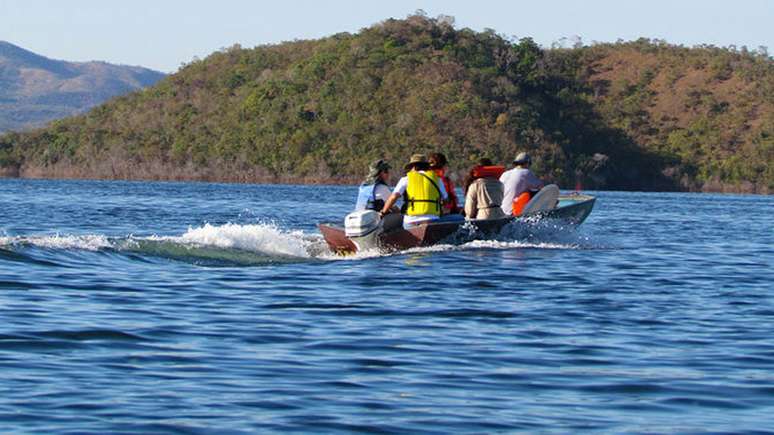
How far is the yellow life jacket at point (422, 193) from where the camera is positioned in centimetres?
2002

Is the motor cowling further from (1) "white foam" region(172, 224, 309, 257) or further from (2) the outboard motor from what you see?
(1) "white foam" region(172, 224, 309, 257)

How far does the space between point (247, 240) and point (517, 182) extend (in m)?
4.54

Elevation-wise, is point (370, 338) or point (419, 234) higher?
point (419, 234)

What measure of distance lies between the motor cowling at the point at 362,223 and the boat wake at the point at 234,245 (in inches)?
14.0

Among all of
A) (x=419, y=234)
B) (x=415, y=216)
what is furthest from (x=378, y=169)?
(x=419, y=234)

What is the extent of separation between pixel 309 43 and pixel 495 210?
117463mm

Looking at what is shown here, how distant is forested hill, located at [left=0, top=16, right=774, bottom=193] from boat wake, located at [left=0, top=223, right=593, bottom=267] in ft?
257

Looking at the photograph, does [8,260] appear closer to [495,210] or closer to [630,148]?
[495,210]

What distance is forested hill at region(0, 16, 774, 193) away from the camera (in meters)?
105

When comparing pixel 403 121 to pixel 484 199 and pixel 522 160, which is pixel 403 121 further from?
pixel 484 199

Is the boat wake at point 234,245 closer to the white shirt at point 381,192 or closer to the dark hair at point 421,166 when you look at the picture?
the white shirt at point 381,192

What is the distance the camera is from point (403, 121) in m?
107

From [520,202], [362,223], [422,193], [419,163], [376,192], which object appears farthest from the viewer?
[520,202]

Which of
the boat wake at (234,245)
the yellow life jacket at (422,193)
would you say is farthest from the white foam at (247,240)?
the yellow life jacket at (422,193)
